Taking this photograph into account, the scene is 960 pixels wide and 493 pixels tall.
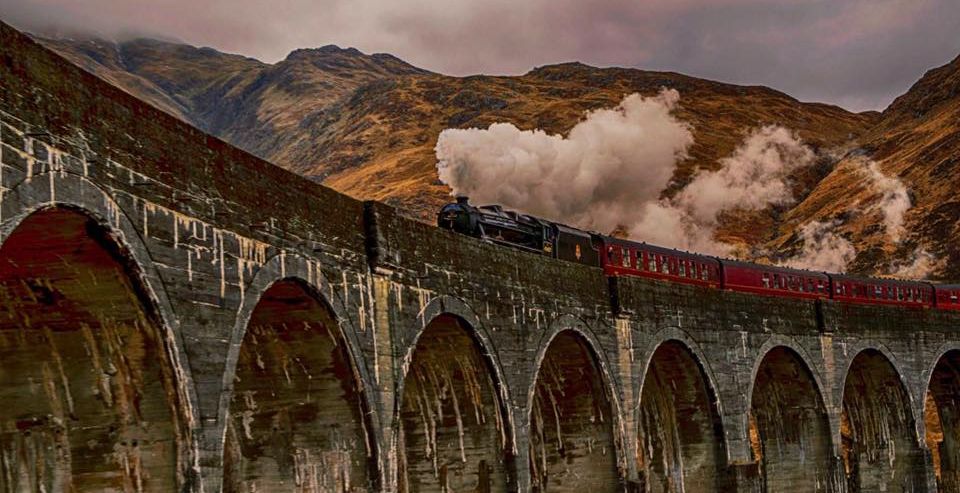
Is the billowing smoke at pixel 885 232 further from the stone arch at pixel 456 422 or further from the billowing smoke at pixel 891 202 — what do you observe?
the stone arch at pixel 456 422

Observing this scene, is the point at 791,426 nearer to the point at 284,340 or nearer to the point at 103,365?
the point at 284,340

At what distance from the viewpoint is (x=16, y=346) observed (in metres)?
13.8

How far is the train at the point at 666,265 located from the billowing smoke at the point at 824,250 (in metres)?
39.0

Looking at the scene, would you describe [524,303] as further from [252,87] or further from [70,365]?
[252,87]

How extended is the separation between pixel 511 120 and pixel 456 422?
323 feet

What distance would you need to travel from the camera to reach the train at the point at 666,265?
30.0 meters

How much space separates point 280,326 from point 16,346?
16.5 ft

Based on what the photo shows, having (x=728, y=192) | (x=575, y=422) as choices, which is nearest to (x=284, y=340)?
(x=575, y=422)

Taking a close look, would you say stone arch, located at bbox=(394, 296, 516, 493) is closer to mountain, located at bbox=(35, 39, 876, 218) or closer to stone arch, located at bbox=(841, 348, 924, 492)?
stone arch, located at bbox=(841, 348, 924, 492)

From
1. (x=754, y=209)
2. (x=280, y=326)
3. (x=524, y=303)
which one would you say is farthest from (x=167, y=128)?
(x=754, y=209)

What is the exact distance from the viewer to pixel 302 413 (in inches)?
734

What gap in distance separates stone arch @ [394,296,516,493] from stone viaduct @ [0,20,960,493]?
49 mm

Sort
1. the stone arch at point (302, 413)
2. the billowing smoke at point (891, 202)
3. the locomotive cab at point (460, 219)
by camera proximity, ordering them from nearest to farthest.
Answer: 1. the stone arch at point (302, 413)
2. the locomotive cab at point (460, 219)
3. the billowing smoke at point (891, 202)

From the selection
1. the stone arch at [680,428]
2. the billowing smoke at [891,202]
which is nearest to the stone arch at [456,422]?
the stone arch at [680,428]
